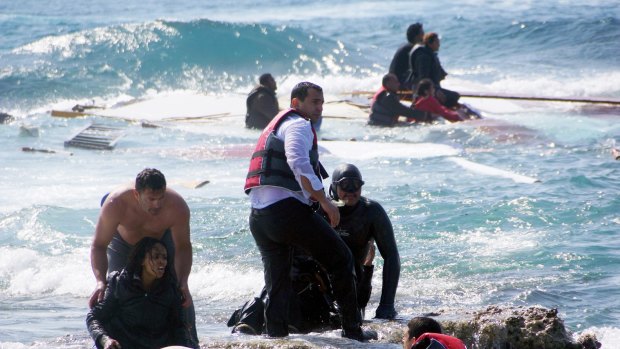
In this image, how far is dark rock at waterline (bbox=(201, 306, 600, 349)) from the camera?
6109mm

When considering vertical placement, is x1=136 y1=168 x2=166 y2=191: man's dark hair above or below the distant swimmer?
above

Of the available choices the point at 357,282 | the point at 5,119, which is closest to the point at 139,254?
the point at 357,282

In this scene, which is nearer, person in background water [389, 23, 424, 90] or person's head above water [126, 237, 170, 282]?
person's head above water [126, 237, 170, 282]

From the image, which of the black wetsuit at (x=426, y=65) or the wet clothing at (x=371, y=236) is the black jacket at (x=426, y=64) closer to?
the black wetsuit at (x=426, y=65)

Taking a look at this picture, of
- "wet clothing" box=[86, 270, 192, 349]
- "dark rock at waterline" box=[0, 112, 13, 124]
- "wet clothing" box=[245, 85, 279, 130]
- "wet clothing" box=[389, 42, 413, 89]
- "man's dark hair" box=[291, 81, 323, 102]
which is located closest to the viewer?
"wet clothing" box=[86, 270, 192, 349]

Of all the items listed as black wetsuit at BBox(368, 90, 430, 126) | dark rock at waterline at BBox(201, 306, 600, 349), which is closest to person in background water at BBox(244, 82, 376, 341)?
dark rock at waterline at BBox(201, 306, 600, 349)

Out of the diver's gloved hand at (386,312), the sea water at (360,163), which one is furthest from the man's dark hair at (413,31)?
the diver's gloved hand at (386,312)

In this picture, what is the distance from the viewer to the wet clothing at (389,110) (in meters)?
16.6

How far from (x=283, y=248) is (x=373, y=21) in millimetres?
30336

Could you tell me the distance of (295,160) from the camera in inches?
235

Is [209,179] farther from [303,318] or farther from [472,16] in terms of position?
Result: [472,16]

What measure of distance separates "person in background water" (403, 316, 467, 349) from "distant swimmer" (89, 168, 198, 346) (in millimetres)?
1532

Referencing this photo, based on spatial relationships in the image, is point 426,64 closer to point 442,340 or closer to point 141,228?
point 141,228

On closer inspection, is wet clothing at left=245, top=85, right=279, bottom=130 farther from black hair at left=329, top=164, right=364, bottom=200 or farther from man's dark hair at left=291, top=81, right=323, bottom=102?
man's dark hair at left=291, top=81, right=323, bottom=102
